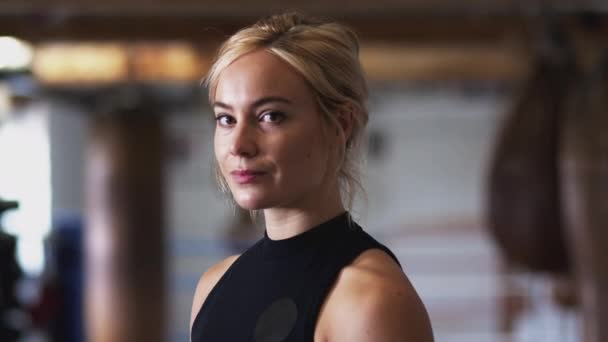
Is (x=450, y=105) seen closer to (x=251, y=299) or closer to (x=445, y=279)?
(x=445, y=279)

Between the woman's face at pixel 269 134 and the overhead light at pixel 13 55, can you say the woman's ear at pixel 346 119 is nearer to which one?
the woman's face at pixel 269 134

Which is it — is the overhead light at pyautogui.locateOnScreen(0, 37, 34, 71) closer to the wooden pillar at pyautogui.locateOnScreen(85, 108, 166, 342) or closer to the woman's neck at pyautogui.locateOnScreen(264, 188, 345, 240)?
the woman's neck at pyautogui.locateOnScreen(264, 188, 345, 240)

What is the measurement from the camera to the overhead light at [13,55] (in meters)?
2.06

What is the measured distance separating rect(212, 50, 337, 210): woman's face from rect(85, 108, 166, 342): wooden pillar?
142 inches

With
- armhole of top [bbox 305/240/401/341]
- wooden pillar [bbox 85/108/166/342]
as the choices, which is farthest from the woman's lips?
wooden pillar [bbox 85/108/166/342]

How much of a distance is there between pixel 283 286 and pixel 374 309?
13 cm

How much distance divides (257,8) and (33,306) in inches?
145

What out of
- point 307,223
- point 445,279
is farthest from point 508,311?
point 307,223

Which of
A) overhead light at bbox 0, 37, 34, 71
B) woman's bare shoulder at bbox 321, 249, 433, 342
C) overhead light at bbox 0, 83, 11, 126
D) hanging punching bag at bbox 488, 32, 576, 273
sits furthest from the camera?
overhead light at bbox 0, 83, 11, 126

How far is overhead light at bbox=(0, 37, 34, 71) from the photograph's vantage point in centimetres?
206

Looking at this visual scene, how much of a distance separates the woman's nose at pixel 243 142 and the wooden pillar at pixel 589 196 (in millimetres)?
1779

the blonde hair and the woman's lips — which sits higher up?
the blonde hair

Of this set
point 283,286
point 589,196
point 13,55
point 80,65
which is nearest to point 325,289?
point 283,286

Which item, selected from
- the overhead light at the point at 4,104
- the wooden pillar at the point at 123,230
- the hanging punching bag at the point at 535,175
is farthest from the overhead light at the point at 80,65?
the hanging punching bag at the point at 535,175
